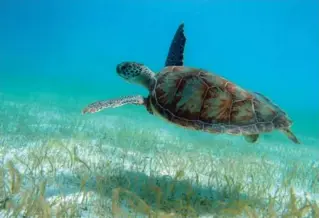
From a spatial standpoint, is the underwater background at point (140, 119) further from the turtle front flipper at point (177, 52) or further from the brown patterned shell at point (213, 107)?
the turtle front flipper at point (177, 52)

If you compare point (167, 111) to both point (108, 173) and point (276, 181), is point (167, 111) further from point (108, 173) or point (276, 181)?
point (276, 181)

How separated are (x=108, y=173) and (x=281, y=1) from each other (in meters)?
64.9

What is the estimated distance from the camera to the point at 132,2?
4469 inches

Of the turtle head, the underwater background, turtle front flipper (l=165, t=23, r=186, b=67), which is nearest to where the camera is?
the underwater background

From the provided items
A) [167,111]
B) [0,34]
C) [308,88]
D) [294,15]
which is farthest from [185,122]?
[308,88]

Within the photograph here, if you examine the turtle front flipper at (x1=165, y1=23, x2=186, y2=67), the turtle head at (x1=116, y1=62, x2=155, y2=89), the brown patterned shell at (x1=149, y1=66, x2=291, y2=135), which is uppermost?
the turtle front flipper at (x1=165, y1=23, x2=186, y2=67)

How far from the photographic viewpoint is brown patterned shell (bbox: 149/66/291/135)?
417cm

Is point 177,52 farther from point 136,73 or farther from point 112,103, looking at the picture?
point 112,103

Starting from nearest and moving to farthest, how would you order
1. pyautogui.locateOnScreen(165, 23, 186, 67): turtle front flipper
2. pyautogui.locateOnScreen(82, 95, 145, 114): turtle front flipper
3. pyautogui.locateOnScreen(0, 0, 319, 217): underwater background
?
pyautogui.locateOnScreen(0, 0, 319, 217): underwater background < pyautogui.locateOnScreen(82, 95, 145, 114): turtle front flipper < pyautogui.locateOnScreen(165, 23, 186, 67): turtle front flipper

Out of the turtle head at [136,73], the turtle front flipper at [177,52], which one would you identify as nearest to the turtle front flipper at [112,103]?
the turtle head at [136,73]

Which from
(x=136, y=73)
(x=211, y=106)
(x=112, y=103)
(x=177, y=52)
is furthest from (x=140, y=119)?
(x=211, y=106)

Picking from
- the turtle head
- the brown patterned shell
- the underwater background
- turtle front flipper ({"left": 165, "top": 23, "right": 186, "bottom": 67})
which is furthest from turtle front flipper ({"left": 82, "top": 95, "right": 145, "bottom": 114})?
turtle front flipper ({"left": 165, "top": 23, "right": 186, "bottom": 67})

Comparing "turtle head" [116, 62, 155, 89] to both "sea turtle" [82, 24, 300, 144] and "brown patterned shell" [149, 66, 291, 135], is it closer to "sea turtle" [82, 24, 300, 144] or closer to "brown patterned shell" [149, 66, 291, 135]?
"sea turtle" [82, 24, 300, 144]

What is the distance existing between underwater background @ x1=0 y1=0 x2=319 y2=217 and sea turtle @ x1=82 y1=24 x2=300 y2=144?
2.70ft
